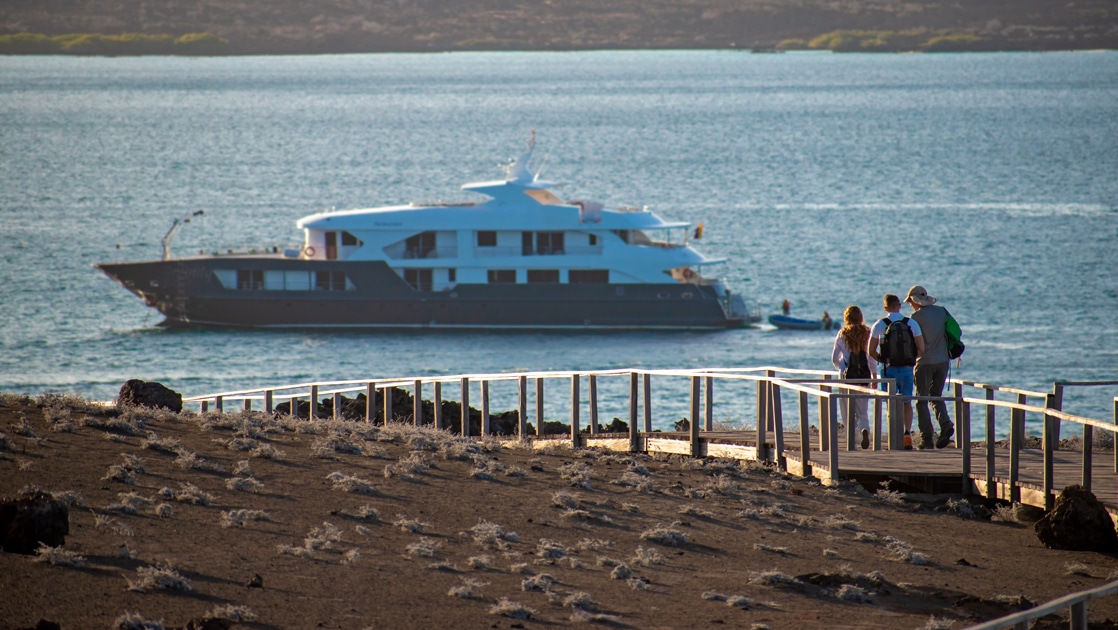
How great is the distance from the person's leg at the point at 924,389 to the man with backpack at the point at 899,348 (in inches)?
0.8

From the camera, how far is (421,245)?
4538cm

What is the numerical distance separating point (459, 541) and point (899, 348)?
15.5ft

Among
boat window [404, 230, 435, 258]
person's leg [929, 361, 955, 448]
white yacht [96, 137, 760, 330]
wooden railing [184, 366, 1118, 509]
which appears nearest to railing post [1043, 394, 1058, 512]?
wooden railing [184, 366, 1118, 509]

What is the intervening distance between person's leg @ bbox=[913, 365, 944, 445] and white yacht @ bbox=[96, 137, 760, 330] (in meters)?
32.3

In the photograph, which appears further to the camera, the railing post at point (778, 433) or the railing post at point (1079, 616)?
the railing post at point (778, 433)

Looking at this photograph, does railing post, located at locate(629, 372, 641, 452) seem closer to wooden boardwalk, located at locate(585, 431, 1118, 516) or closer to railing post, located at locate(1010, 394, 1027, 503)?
wooden boardwalk, located at locate(585, 431, 1118, 516)

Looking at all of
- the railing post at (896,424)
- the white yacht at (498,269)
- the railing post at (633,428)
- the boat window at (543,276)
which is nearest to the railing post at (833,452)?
the railing post at (896,424)


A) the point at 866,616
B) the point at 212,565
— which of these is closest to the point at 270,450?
the point at 212,565

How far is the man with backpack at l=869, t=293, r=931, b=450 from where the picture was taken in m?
12.0

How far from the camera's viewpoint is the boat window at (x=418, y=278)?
150 ft

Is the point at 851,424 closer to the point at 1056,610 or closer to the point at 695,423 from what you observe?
the point at 695,423

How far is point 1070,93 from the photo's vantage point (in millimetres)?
185250

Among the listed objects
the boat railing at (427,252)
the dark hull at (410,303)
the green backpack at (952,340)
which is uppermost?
the green backpack at (952,340)

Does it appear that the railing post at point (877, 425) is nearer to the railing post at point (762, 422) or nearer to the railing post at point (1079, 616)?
the railing post at point (762, 422)
